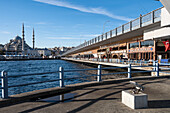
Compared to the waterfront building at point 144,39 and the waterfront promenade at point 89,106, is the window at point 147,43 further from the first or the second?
the waterfront promenade at point 89,106

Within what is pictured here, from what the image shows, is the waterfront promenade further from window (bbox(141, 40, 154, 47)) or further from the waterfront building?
window (bbox(141, 40, 154, 47))

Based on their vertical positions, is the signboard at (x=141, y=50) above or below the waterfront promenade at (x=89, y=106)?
above

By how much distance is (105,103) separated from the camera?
658 centimetres

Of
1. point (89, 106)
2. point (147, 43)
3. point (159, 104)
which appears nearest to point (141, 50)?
point (147, 43)

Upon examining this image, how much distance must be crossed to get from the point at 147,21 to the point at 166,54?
2509 centimetres

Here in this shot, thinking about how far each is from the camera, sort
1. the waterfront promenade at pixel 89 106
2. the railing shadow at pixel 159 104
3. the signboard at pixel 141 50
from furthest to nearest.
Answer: the signboard at pixel 141 50, the railing shadow at pixel 159 104, the waterfront promenade at pixel 89 106

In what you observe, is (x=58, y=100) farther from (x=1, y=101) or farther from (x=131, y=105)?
(x=131, y=105)

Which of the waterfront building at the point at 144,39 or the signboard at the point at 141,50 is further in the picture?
the signboard at the point at 141,50

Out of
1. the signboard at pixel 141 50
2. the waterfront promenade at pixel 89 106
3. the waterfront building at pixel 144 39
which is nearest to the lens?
the waterfront promenade at pixel 89 106

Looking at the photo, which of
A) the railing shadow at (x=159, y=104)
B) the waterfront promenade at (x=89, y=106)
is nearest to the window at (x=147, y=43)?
the waterfront promenade at (x=89, y=106)

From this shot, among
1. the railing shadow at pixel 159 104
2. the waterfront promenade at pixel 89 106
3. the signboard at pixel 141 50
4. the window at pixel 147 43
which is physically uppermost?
the window at pixel 147 43

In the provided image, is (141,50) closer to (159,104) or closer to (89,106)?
(159,104)

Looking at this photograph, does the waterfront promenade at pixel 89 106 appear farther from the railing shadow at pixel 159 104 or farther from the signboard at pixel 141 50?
the signboard at pixel 141 50

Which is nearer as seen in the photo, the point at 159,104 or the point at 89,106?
the point at 89,106
